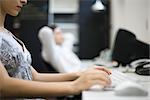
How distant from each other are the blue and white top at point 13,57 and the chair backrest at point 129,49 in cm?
102

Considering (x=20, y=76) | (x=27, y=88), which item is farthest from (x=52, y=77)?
(x=27, y=88)

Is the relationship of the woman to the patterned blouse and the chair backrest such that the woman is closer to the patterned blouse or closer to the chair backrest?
the patterned blouse

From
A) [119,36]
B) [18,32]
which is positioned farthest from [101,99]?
[119,36]

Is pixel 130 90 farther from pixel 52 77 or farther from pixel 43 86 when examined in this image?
pixel 52 77

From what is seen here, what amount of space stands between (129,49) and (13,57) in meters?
1.33

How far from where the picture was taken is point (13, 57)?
991 millimetres

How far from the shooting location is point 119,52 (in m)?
2.56

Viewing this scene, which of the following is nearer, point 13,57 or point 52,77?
point 13,57

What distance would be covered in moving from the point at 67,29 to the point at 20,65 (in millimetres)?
3711

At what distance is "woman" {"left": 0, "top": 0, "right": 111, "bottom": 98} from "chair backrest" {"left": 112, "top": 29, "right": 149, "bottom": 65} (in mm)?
997

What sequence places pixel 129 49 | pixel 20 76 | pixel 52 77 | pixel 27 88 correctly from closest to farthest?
pixel 27 88 → pixel 20 76 → pixel 52 77 → pixel 129 49

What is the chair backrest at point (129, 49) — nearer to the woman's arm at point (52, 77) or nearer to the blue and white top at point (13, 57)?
the woman's arm at point (52, 77)

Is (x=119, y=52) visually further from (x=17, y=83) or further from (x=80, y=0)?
(x=80, y=0)

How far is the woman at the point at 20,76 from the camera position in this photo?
0.88m
